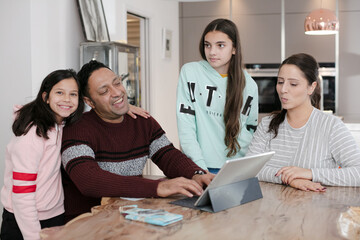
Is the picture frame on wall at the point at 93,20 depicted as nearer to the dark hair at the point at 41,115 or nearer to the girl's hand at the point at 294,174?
the dark hair at the point at 41,115

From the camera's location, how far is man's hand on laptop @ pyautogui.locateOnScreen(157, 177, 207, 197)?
1.71 metres

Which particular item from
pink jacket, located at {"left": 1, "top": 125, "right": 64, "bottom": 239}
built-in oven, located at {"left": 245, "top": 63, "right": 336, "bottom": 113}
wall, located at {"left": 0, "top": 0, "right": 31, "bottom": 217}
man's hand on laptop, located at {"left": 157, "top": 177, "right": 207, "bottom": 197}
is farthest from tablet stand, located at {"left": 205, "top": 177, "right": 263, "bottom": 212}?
built-in oven, located at {"left": 245, "top": 63, "right": 336, "bottom": 113}

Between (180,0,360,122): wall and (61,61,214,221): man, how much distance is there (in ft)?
13.7

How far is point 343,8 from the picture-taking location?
6.03m

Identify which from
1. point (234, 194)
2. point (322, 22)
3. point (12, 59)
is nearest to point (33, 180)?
point (234, 194)

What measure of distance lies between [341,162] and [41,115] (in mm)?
1263

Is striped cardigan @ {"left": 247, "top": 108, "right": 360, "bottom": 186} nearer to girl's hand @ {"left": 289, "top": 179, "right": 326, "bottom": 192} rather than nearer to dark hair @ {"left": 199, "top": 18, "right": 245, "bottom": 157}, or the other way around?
girl's hand @ {"left": 289, "top": 179, "right": 326, "bottom": 192}

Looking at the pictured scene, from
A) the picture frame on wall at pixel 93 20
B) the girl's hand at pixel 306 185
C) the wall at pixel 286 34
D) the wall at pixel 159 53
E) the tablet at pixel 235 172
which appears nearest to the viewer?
the tablet at pixel 235 172

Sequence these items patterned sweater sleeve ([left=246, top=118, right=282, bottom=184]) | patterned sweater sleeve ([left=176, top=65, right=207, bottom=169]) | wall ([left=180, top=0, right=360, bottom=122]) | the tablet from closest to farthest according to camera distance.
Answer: the tablet < patterned sweater sleeve ([left=246, top=118, right=282, bottom=184]) < patterned sweater sleeve ([left=176, top=65, right=207, bottom=169]) < wall ([left=180, top=0, right=360, bottom=122])

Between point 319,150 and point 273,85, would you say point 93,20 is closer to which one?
point 319,150

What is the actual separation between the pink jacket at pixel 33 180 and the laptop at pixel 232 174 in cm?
57

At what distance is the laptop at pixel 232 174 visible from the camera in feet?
4.86

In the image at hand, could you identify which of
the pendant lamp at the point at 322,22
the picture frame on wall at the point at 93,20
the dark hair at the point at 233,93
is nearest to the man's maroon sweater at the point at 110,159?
the dark hair at the point at 233,93

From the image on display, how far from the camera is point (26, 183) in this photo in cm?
178
